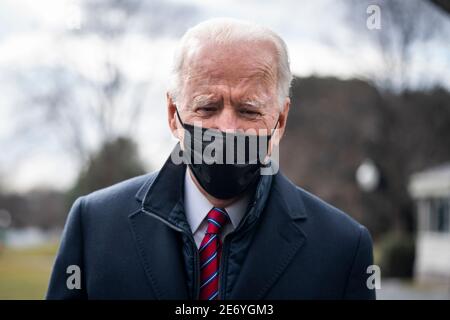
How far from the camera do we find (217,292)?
2.34 metres

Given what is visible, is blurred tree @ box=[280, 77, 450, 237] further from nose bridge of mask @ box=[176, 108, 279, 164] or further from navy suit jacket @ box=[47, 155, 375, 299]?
nose bridge of mask @ box=[176, 108, 279, 164]

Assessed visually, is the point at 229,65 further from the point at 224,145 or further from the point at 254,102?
the point at 224,145

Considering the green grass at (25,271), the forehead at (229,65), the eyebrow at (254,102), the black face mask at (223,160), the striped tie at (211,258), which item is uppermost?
the forehead at (229,65)

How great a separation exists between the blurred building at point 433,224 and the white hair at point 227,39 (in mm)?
24459

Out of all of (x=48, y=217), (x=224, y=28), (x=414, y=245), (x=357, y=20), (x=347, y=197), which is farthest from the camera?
(x=48, y=217)

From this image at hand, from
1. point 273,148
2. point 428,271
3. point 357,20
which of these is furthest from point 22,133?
point 273,148

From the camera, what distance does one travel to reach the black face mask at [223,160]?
7.77 ft

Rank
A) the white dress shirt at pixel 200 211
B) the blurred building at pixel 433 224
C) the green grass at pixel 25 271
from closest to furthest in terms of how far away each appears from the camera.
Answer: the white dress shirt at pixel 200 211
the green grass at pixel 25 271
the blurred building at pixel 433 224

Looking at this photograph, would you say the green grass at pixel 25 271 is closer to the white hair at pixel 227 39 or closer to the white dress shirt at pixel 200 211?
the white dress shirt at pixel 200 211

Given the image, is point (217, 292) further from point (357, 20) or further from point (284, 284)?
point (357, 20)

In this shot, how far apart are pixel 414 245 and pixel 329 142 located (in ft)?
25.6

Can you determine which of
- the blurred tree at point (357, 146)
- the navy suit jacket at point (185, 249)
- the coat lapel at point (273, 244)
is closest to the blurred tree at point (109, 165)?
the blurred tree at point (357, 146)

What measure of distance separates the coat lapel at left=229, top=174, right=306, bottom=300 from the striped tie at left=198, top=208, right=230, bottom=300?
79 mm

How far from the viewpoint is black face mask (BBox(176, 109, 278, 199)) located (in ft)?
7.77
